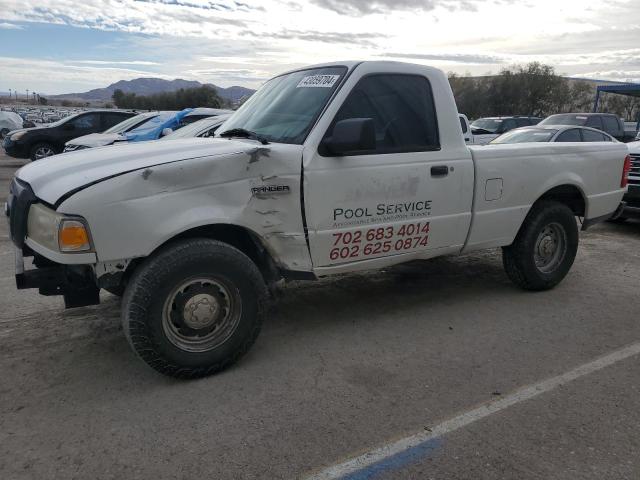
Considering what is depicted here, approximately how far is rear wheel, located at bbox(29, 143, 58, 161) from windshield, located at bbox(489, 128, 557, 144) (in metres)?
12.3

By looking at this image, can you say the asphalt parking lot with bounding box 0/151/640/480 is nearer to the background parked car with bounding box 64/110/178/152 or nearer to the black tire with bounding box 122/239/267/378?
the black tire with bounding box 122/239/267/378

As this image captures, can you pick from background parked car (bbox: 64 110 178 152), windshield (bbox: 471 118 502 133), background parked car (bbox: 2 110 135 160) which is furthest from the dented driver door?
windshield (bbox: 471 118 502 133)

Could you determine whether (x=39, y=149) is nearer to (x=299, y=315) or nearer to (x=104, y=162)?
(x=299, y=315)

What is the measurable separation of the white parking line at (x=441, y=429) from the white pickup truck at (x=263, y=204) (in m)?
1.20

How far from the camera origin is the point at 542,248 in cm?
527

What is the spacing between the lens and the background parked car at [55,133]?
1530 centimetres

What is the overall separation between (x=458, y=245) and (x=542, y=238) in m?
1.17

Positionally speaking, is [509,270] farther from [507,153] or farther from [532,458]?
[532,458]

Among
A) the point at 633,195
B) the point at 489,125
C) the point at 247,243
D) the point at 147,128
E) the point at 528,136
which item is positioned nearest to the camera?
the point at 247,243

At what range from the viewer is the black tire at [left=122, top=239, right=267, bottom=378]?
317 centimetres

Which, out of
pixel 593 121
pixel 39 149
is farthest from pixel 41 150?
pixel 593 121

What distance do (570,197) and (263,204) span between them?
357cm

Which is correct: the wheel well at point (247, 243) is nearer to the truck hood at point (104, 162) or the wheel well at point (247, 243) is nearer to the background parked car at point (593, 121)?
the truck hood at point (104, 162)

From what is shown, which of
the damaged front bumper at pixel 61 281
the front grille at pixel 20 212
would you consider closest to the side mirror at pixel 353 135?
the damaged front bumper at pixel 61 281
